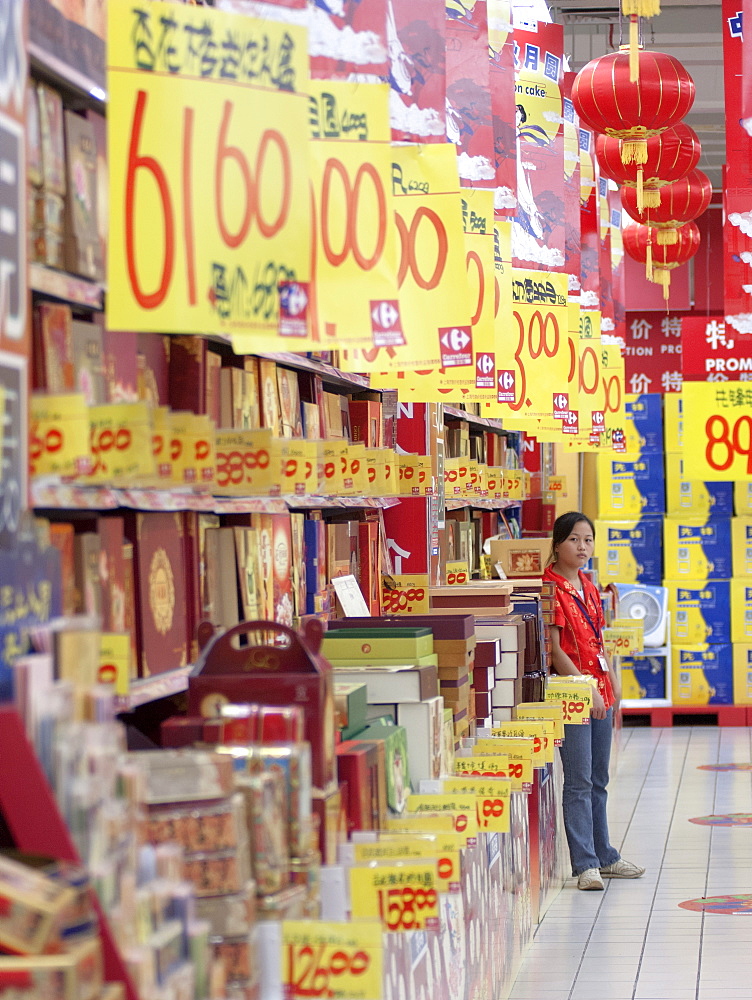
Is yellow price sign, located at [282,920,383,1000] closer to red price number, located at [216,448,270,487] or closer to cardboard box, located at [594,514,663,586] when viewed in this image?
red price number, located at [216,448,270,487]

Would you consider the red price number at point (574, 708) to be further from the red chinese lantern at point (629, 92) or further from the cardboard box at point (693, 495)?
the cardboard box at point (693, 495)

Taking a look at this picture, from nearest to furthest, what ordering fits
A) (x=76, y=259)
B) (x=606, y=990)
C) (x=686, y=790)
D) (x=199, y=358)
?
(x=76, y=259), (x=199, y=358), (x=606, y=990), (x=686, y=790)

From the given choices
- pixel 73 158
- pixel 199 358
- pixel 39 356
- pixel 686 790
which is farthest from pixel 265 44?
pixel 686 790

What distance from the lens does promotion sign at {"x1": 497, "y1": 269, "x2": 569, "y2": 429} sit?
5953 mm

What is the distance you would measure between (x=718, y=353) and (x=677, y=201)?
198cm

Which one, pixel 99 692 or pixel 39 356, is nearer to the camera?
pixel 99 692

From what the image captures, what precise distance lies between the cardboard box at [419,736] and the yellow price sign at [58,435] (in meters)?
1.39

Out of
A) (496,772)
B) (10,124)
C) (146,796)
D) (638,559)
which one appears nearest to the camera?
(146,796)

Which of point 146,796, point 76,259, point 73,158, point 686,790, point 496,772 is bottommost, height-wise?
point 686,790

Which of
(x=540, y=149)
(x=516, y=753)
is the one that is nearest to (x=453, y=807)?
(x=516, y=753)

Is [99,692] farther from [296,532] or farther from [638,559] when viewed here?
[638,559]

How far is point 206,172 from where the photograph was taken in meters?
2.48

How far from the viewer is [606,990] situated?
498 cm

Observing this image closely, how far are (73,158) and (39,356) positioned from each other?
0.43m
